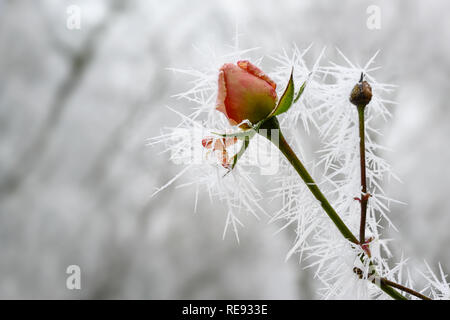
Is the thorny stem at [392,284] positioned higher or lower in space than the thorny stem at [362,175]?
lower

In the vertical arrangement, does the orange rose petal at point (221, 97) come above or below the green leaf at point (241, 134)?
above

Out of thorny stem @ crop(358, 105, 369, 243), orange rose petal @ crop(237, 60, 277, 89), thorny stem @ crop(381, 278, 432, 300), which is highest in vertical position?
orange rose petal @ crop(237, 60, 277, 89)

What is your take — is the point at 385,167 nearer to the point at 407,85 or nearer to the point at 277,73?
the point at 277,73

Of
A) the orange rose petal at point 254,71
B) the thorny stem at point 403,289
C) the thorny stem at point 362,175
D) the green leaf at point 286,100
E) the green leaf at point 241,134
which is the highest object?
the orange rose petal at point 254,71

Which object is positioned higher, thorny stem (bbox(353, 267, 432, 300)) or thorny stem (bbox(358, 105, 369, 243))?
thorny stem (bbox(358, 105, 369, 243))
